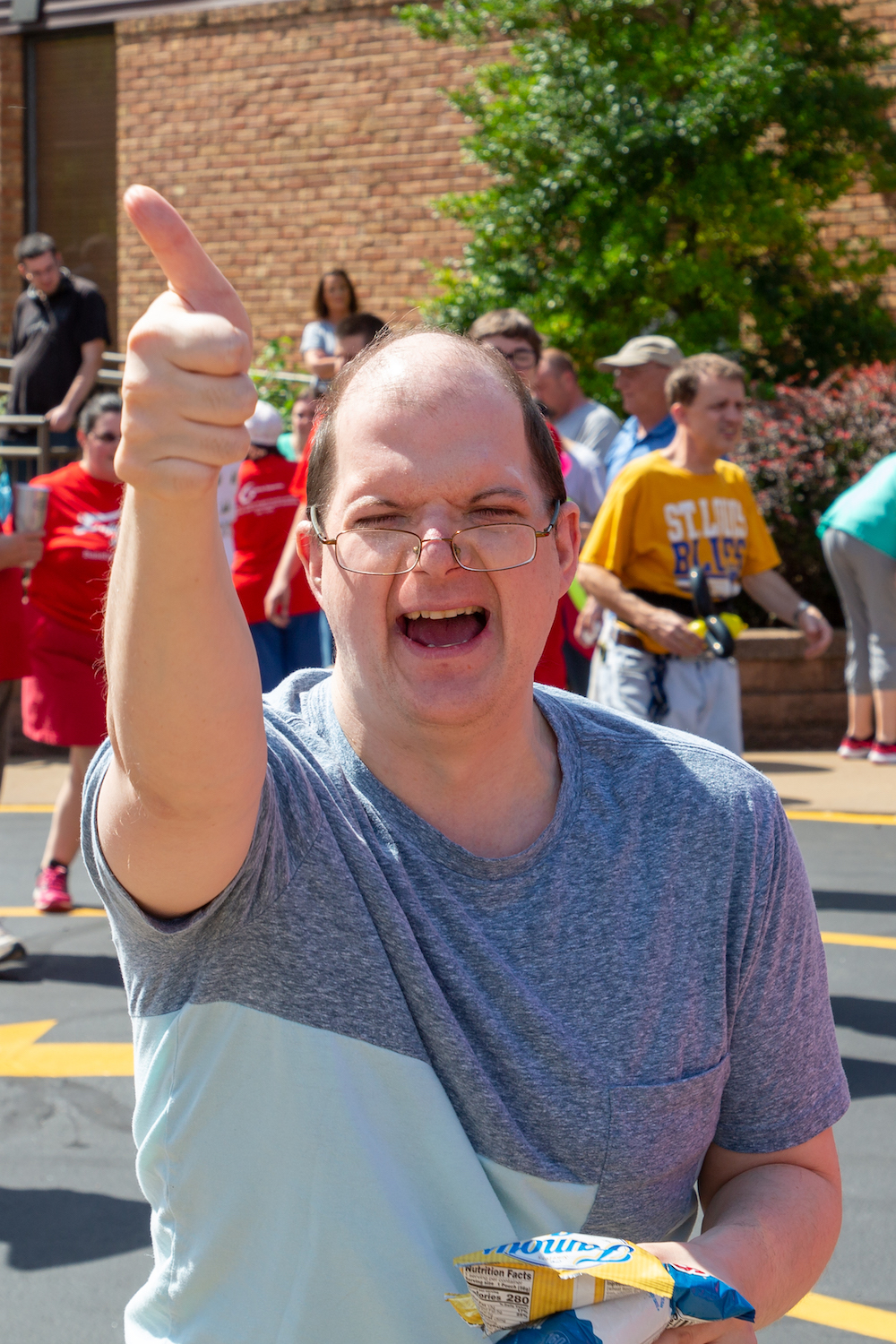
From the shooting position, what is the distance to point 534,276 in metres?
11.2

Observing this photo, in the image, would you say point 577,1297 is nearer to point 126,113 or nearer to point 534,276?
point 534,276

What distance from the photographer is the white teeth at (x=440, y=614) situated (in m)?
1.50

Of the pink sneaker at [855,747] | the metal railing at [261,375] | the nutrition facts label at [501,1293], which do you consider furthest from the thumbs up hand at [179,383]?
the metal railing at [261,375]

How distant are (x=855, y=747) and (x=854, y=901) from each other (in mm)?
2957

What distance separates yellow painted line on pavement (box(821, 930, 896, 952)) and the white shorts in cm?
79

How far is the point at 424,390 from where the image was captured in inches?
59.5

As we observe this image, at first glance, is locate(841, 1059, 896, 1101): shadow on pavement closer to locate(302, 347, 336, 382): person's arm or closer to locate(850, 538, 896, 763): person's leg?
locate(850, 538, 896, 763): person's leg

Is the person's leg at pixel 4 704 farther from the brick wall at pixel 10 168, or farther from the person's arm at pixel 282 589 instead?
the brick wall at pixel 10 168

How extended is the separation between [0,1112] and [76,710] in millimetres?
2100

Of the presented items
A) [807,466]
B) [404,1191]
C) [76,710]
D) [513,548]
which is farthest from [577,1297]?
[807,466]

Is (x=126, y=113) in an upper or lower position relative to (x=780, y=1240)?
upper

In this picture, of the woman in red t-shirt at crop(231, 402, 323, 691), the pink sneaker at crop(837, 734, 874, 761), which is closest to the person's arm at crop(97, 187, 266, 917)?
the woman in red t-shirt at crop(231, 402, 323, 691)

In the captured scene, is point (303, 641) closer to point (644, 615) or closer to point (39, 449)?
point (644, 615)

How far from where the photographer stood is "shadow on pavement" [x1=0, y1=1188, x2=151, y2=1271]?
10.5 ft
